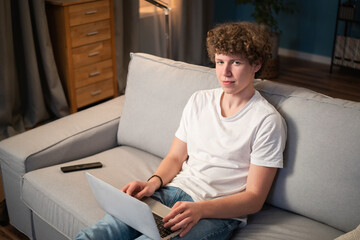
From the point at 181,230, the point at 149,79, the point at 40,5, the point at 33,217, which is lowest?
the point at 33,217

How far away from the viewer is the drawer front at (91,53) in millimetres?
3357

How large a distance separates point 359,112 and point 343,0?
3616 mm

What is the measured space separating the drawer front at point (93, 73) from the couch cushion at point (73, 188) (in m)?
1.53

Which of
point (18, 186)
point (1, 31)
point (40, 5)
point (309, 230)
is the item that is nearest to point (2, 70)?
point (1, 31)

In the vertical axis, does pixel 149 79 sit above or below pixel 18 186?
above

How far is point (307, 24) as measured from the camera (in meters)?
4.94

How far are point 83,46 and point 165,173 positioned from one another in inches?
79.6

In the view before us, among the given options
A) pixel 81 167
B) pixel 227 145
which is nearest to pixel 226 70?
pixel 227 145

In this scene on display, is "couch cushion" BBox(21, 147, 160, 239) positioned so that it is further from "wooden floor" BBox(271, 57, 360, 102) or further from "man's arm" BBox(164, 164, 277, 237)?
"wooden floor" BBox(271, 57, 360, 102)

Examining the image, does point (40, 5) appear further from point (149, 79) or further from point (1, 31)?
point (149, 79)

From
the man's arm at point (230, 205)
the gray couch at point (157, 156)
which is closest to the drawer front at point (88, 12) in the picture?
the gray couch at point (157, 156)

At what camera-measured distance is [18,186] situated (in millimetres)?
1923

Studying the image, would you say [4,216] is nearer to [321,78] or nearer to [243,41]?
[243,41]

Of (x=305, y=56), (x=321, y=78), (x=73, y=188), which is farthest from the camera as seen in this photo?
(x=305, y=56)
